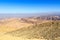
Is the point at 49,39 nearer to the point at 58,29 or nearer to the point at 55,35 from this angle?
the point at 55,35

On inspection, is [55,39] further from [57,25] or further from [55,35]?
[57,25]

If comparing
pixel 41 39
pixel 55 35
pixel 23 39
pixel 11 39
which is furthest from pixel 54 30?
pixel 11 39

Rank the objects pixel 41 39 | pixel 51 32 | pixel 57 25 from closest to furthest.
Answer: pixel 41 39 → pixel 51 32 → pixel 57 25

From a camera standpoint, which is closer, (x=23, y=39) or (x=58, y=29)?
(x=23, y=39)

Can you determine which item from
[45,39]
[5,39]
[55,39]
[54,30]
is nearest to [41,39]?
[45,39]

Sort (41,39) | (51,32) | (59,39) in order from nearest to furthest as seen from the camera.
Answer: (59,39)
(41,39)
(51,32)

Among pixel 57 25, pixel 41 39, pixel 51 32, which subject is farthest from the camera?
pixel 57 25

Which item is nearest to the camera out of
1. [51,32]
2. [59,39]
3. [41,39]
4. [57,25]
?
[59,39]

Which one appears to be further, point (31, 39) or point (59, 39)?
point (31, 39)
